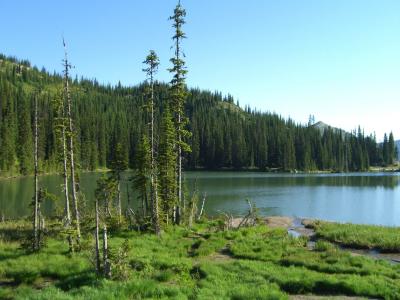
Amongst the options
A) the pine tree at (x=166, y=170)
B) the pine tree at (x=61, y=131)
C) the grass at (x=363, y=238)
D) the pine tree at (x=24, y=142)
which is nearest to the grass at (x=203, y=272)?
the pine tree at (x=61, y=131)

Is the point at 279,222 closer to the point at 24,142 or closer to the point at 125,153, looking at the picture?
the point at 125,153

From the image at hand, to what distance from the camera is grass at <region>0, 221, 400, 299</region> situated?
15.5 metres

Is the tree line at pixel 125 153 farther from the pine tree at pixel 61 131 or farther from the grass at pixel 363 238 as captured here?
the grass at pixel 363 238

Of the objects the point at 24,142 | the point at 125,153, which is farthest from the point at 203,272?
the point at 24,142

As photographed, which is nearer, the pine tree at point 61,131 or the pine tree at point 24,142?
the pine tree at point 61,131

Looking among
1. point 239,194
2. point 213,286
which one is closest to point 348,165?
point 239,194

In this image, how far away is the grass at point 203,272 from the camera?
50.9 ft

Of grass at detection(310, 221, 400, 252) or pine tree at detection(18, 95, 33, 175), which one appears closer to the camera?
grass at detection(310, 221, 400, 252)

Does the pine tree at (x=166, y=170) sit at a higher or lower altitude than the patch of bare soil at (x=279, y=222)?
higher

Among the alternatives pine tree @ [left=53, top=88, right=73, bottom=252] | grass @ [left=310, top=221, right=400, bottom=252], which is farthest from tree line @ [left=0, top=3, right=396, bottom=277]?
grass @ [left=310, top=221, right=400, bottom=252]

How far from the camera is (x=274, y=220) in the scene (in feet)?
150

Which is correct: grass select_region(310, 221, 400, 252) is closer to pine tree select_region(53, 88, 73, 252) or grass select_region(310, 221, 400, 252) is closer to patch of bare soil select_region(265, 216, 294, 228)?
patch of bare soil select_region(265, 216, 294, 228)

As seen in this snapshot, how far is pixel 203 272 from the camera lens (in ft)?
63.1

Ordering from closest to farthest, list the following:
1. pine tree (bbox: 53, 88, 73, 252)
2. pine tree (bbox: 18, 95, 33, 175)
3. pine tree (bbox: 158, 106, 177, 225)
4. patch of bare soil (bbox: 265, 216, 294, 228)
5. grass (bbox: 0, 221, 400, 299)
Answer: grass (bbox: 0, 221, 400, 299), pine tree (bbox: 53, 88, 73, 252), pine tree (bbox: 158, 106, 177, 225), patch of bare soil (bbox: 265, 216, 294, 228), pine tree (bbox: 18, 95, 33, 175)
